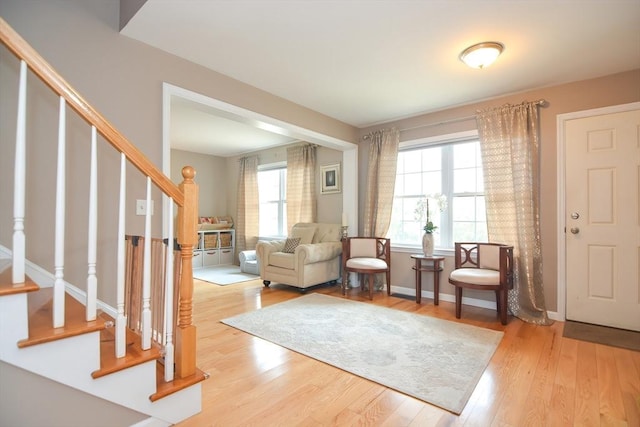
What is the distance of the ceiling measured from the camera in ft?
6.64

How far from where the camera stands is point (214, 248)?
6523 millimetres

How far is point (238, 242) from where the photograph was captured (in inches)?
265

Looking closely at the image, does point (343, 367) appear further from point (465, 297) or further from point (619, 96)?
point (619, 96)

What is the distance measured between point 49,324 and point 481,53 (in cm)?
321

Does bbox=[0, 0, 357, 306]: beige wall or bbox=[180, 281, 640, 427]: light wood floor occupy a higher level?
bbox=[0, 0, 357, 306]: beige wall

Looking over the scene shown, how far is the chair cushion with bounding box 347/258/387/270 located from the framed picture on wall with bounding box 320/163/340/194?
1.45 metres

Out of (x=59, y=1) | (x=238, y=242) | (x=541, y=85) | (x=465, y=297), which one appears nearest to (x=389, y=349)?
(x=465, y=297)

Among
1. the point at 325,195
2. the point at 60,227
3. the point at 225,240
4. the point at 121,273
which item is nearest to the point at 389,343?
the point at 121,273

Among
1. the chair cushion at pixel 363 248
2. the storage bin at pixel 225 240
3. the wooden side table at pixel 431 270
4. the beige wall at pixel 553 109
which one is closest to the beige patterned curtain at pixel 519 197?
the beige wall at pixel 553 109

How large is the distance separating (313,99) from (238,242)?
13.4 ft

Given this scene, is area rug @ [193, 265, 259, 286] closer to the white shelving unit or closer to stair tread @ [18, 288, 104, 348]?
the white shelving unit

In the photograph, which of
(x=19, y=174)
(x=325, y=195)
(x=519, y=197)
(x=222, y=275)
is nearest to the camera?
(x=19, y=174)

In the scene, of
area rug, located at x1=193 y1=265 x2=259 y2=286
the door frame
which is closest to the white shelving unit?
area rug, located at x1=193 y1=265 x2=259 y2=286

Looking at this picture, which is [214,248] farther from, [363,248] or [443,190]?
[443,190]
